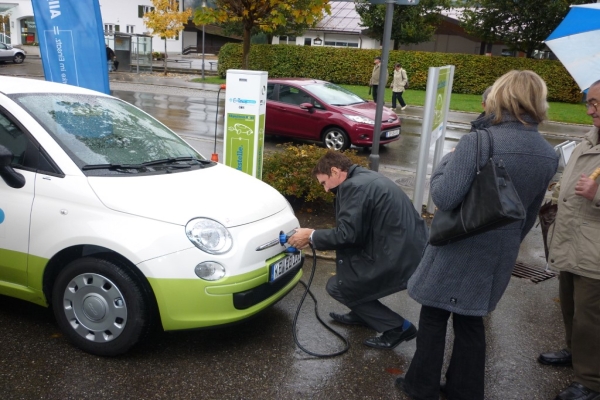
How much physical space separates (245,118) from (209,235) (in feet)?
10.3

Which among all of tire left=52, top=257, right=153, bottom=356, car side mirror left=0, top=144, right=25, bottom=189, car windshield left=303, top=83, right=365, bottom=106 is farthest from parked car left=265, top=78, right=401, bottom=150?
tire left=52, top=257, right=153, bottom=356

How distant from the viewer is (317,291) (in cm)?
499

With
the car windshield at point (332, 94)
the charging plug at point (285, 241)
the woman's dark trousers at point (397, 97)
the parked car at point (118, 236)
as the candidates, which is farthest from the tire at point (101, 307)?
the woman's dark trousers at point (397, 97)

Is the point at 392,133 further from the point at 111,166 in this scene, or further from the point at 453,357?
A: the point at 453,357

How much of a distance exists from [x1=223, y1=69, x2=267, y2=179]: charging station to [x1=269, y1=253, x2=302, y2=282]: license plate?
2.59 metres

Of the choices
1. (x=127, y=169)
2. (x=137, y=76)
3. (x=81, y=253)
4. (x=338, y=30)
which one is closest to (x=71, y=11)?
(x=127, y=169)

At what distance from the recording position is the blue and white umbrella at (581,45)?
156 inches

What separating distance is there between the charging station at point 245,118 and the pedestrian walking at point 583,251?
363 cm

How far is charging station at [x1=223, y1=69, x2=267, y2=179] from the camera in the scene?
635cm

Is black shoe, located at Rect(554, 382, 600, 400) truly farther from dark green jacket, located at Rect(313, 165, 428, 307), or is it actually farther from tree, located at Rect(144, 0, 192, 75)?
tree, located at Rect(144, 0, 192, 75)

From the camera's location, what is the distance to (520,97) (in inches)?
115

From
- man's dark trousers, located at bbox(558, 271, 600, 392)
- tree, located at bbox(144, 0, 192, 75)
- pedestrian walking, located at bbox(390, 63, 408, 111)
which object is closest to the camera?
man's dark trousers, located at bbox(558, 271, 600, 392)

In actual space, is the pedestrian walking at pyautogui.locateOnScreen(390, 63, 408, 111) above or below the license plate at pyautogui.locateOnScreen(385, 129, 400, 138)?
above

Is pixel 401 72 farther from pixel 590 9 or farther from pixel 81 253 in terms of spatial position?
pixel 81 253
